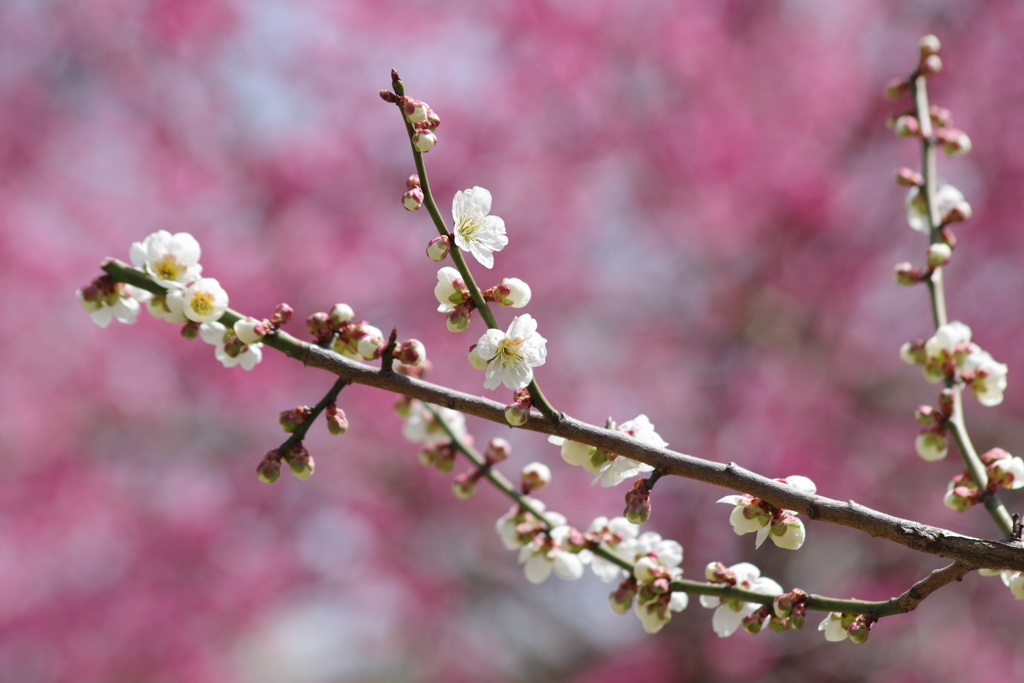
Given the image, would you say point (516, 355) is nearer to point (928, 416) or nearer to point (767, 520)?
point (767, 520)

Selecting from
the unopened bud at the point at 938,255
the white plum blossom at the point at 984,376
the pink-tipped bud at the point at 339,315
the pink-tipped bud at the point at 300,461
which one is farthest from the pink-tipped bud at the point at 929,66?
the pink-tipped bud at the point at 300,461

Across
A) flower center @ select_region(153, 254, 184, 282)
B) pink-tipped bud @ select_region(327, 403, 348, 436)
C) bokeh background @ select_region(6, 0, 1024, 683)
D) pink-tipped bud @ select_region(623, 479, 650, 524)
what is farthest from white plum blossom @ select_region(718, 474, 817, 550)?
bokeh background @ select_region(6, 0, 1024, 683)

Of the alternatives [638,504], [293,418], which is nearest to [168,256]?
[293,418]

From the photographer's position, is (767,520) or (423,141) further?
(767,520)

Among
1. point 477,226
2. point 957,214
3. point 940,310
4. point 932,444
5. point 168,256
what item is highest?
point 957,214

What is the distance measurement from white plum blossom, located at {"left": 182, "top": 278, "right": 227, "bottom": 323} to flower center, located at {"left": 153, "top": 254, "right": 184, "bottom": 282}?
0.04 m

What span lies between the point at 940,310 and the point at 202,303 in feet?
3.12

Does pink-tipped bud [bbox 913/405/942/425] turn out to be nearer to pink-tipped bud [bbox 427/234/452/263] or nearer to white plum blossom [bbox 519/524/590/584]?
white plum blossom [bbox 519/524/590/584]

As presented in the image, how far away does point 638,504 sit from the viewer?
2.45ft

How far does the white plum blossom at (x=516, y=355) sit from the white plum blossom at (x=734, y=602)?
0.36 m

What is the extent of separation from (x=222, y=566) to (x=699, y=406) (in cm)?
213

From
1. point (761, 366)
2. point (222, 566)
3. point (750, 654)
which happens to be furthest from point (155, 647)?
point (761, 366)

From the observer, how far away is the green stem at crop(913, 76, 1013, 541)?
2.74 feet

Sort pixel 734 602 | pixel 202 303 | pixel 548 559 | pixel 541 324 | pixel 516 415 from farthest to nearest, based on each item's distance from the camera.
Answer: pixel 541 324 < pixel 548 559 < pixel 734 602 < pixel 202 303 < pixel 516 415
